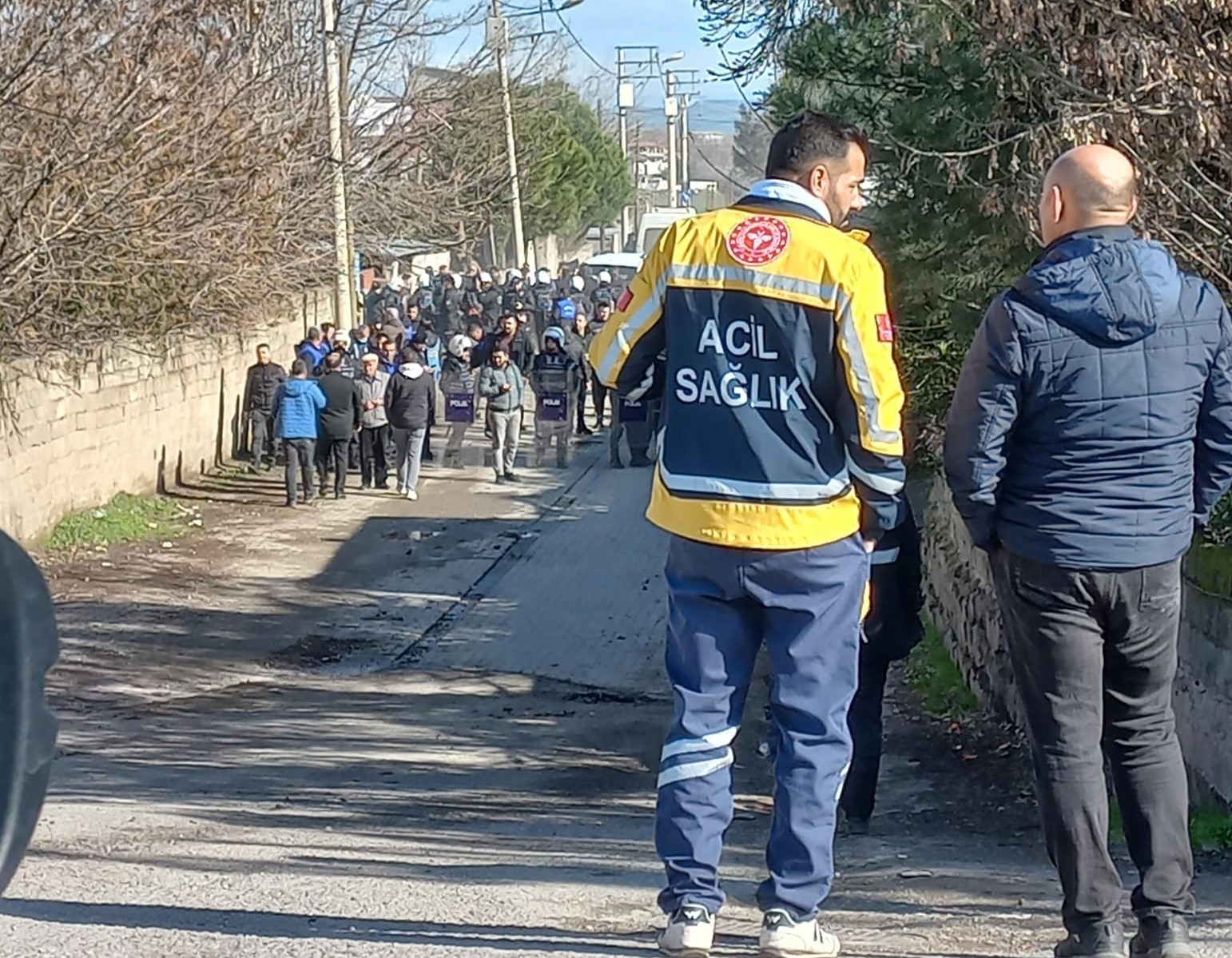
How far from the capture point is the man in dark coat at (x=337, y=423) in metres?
20.8

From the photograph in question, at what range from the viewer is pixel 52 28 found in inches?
595

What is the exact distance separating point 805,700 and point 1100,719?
66 centimetres

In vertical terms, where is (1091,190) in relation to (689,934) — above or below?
Answer: above

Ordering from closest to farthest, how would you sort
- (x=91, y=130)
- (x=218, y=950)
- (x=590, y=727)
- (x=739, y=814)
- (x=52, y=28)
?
(x=218, y=950)
(x=739, y=814)
(x=590, y=727)
(x=52, y=28)
(x=91, y=130)

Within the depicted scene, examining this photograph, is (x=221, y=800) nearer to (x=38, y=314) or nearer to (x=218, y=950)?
(x=218, y=950)

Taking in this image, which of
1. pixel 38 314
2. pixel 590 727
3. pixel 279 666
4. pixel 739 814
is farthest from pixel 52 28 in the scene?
pixel 739 814

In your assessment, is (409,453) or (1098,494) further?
(409,453)

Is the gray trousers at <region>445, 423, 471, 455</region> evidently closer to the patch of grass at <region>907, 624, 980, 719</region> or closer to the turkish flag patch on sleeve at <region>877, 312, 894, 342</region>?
the patch of grass at <region>907, 624, 980, 719</region>

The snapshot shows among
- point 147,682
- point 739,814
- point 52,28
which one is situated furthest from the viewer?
point 52,28

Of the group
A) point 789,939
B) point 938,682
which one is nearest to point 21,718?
point 789,939

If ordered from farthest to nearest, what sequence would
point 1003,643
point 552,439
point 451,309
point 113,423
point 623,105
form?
point 623,105
point 451,309
point 552,439
point 113,423
point 1003,643

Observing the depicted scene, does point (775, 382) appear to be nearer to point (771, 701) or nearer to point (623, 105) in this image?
point (771, 701)

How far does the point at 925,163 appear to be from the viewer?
36.3ft

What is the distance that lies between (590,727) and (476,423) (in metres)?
17.3
